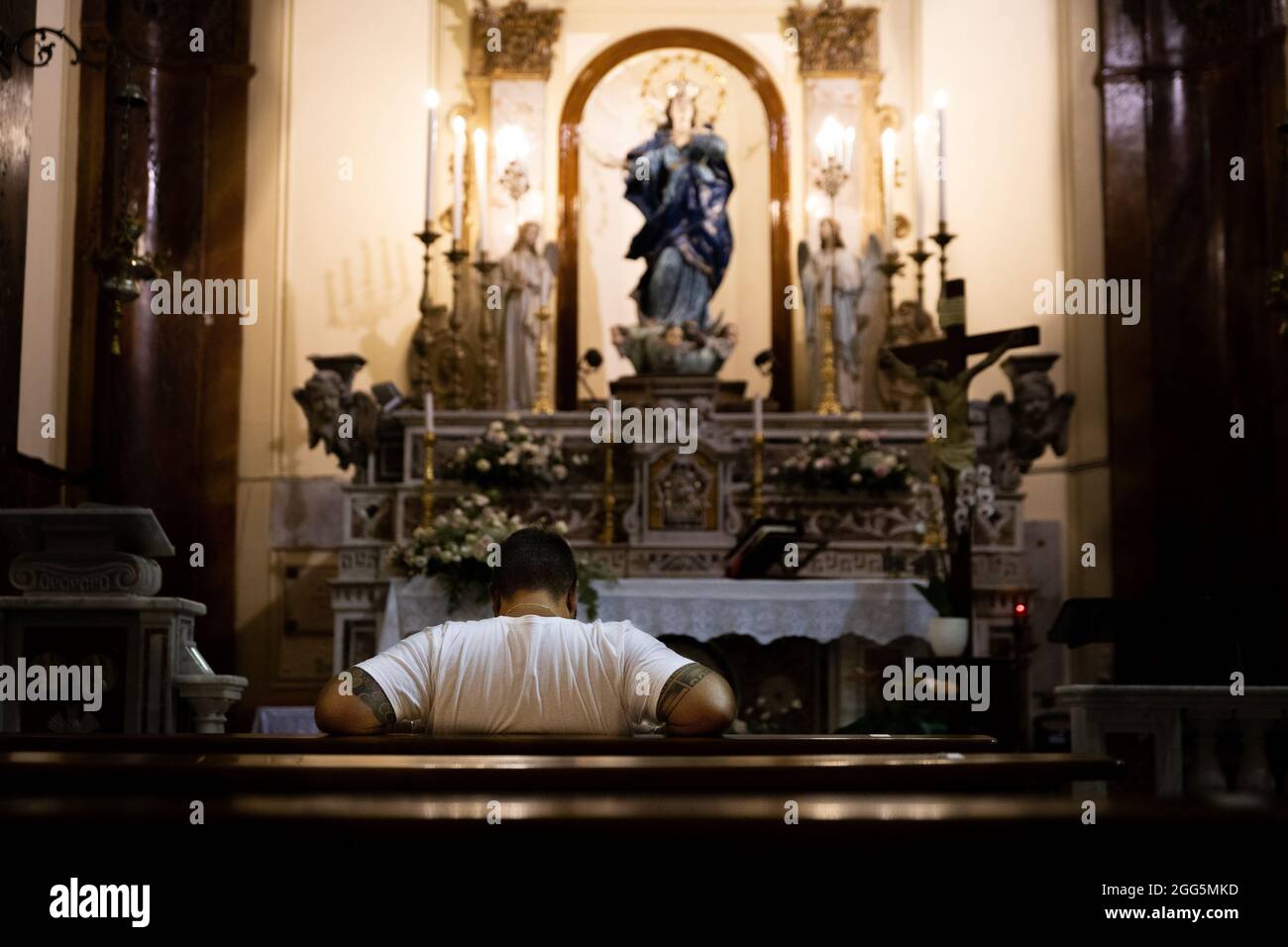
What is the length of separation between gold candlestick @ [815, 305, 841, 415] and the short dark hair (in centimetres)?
638

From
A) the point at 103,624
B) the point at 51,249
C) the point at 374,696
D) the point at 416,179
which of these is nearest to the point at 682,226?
the point at 416,179

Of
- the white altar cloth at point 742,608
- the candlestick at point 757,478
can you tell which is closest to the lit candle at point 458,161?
the candlestick at point 757,478

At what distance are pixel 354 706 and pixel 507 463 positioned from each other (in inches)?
224

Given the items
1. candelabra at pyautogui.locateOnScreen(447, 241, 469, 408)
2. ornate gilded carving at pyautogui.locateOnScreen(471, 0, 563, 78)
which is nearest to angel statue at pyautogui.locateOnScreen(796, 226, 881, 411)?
candelabra at pyautogui.locateOnScreen(447, 241, 469, 408)

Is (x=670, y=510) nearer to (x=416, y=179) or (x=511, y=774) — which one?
(x=416, y=179)

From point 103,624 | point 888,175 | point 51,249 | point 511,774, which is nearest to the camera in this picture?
point 511,774

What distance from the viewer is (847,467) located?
377 inches

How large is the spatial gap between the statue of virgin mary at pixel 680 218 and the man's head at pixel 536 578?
663cm

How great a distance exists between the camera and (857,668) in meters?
8.67

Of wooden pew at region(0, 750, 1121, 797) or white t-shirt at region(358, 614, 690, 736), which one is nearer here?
wooden pew at region(0, 750, 1121, 797)

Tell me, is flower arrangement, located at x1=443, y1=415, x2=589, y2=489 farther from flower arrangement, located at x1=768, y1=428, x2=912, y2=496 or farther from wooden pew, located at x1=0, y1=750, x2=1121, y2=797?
wooden pew, located at x1=0, y1=750, x2=1121, y2=797

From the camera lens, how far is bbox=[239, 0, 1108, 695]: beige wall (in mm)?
11406

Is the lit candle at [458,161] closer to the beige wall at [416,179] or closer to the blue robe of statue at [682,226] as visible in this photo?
the beige wall at [416,179]

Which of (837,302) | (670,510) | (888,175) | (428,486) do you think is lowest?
(670,510)
